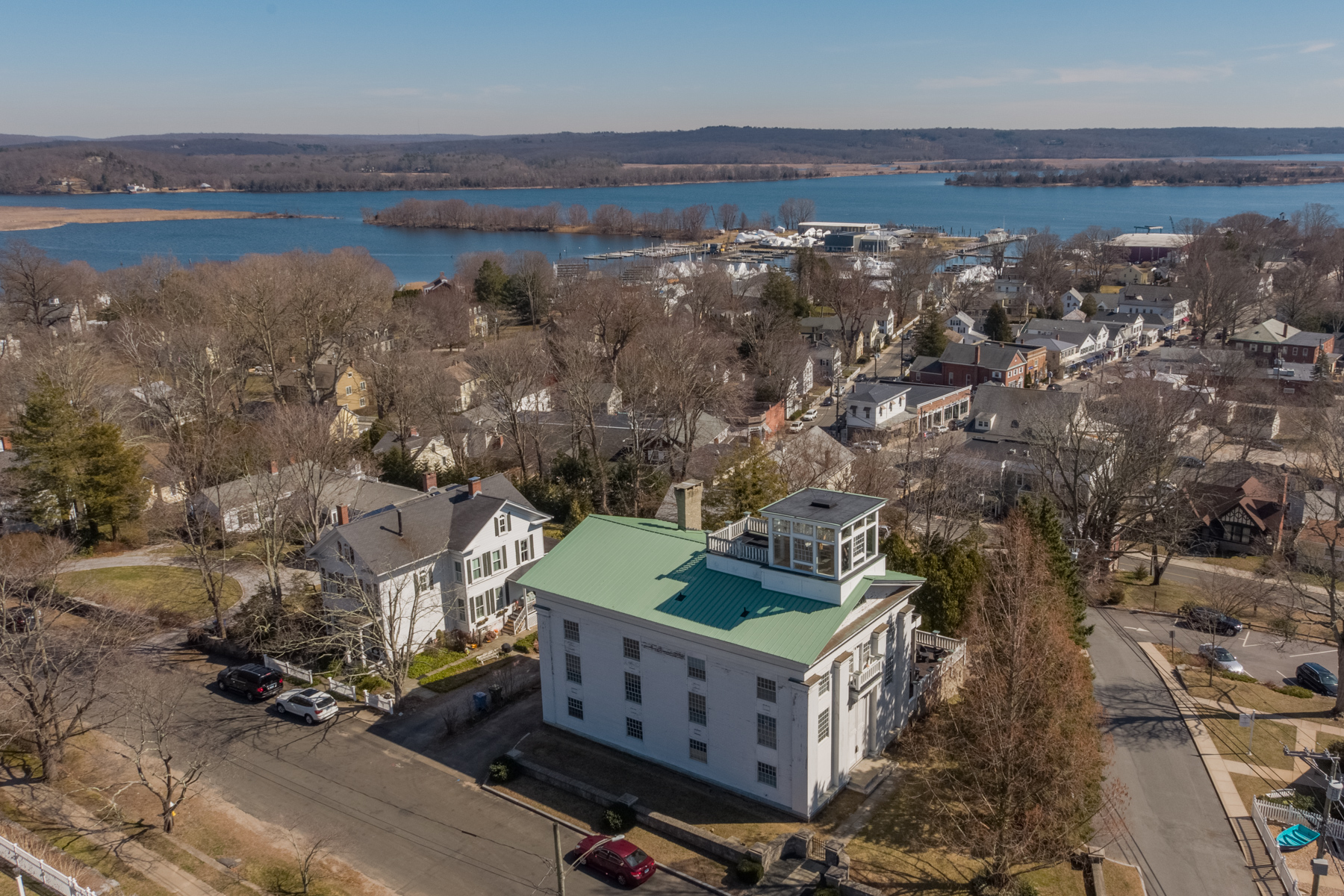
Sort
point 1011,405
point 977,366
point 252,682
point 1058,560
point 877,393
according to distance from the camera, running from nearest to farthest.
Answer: point 252,682
point 1058,560
point 1011,405
point 877,393
point 977,366

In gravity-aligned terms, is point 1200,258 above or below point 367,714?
above

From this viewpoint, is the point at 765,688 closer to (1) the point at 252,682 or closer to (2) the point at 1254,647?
(1) the point at 252,682

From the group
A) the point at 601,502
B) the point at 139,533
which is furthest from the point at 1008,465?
the point at 139,533

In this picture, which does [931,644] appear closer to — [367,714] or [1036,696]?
[1036,696]

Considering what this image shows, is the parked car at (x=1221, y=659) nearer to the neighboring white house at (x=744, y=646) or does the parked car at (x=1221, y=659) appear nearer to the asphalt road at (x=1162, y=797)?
the asphalt road at (x=1162, y=797)

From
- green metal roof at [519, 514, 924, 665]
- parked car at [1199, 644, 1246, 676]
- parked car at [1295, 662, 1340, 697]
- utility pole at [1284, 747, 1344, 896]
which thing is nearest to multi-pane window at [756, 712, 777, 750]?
green metal roof at [519, 514, 924, 665]

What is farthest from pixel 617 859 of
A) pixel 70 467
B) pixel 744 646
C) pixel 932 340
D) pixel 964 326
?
pixel 964 326
